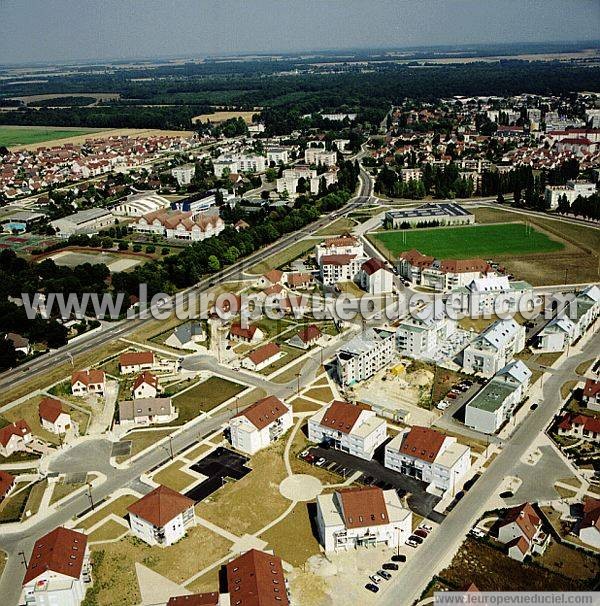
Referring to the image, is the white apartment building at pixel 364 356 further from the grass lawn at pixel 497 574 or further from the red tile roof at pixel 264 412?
Result: the grass lawn at pixel 497 574

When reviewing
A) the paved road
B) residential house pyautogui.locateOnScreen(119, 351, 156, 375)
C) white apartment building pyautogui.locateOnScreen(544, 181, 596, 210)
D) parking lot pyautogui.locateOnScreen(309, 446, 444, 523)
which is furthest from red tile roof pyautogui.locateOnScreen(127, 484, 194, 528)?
white apartment building pyautogui.locateOnScreen(544, 181, 596, 210)

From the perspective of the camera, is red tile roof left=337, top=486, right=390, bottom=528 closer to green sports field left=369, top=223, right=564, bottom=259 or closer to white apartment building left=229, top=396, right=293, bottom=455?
white apartment building left=229, top=396, right=293, bottom=455

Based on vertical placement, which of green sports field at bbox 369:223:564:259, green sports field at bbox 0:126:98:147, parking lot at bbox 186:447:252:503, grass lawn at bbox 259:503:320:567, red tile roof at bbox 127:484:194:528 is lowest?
green sports field at bbox 369:223:564:259

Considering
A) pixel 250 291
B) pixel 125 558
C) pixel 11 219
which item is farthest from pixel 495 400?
pixel 11 219

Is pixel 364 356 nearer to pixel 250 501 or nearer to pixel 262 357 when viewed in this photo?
pixel 262 357

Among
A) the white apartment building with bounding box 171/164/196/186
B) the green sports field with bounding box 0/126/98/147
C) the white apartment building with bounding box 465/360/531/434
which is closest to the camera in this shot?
the white apartment building with bounding box 465/360/531/434

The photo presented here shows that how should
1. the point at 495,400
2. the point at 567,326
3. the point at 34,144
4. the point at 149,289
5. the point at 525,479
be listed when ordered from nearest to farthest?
the point at 525,479, the point at 495,400, the point at 567,326, the point at 149,289, the point at 34,144

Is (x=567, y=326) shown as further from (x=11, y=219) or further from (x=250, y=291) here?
(x=11, y=219)
